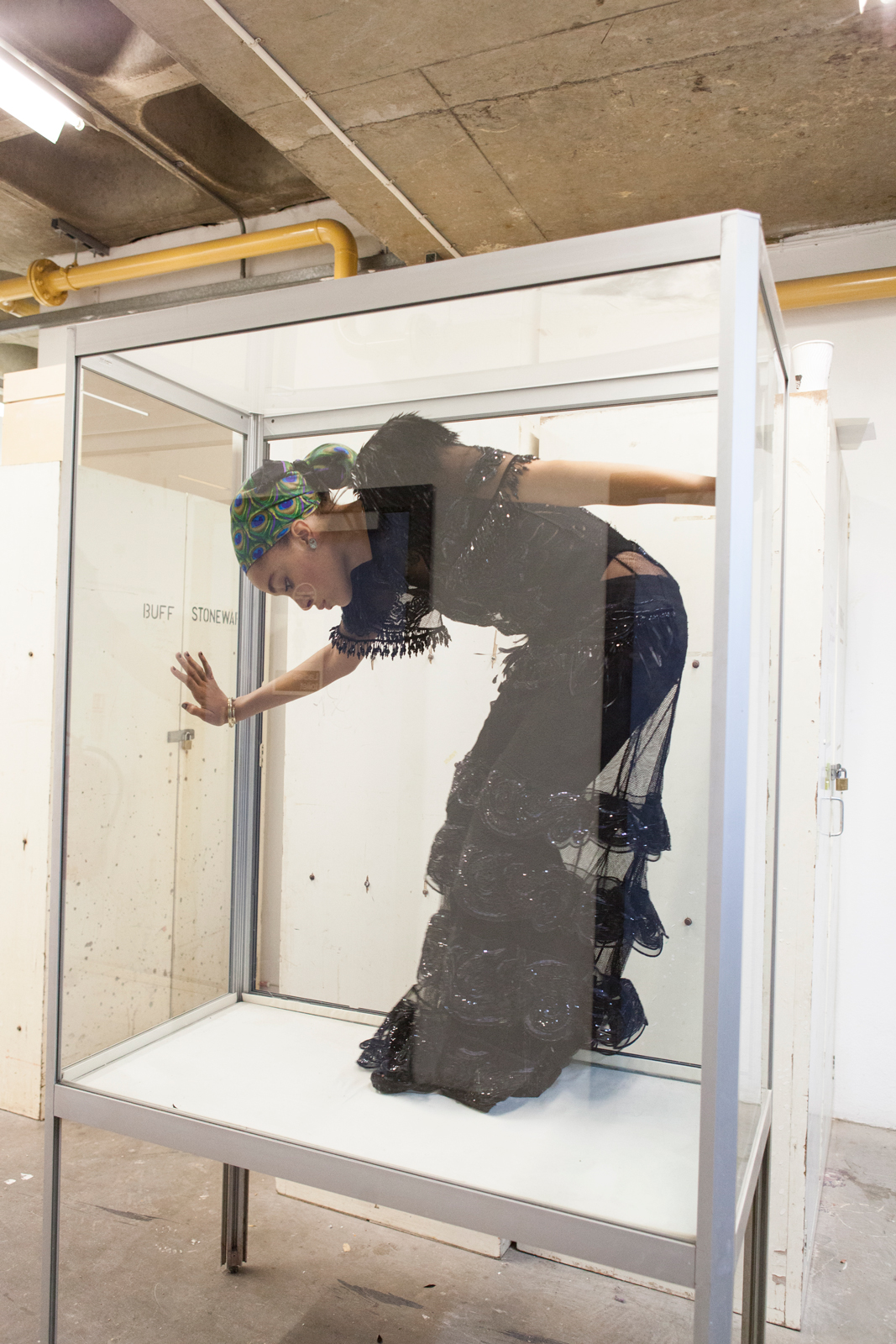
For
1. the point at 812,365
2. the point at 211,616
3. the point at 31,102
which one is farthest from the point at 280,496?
the point at 31,102

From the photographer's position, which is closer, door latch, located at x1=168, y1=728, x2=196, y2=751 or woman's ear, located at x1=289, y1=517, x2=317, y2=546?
woman's ear, located at x1=289, y1=517, x2=317, y2=546

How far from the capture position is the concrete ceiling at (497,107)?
1.62m

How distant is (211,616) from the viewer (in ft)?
4.27

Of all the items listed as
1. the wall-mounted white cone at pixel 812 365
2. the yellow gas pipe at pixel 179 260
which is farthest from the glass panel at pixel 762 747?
the yellow gas pipe at pixel 179 260

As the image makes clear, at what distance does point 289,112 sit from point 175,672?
1378 millimetres

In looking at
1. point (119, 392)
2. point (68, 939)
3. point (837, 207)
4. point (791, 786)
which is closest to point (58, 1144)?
point (68, 939)

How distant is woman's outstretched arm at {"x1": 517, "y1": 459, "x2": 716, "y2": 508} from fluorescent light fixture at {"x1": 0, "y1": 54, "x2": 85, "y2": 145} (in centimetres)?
173

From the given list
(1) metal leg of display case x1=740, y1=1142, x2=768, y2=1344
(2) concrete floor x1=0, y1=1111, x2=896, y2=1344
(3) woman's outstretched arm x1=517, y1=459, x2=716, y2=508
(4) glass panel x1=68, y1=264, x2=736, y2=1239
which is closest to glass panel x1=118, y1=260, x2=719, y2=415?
(4) glass panel x1=68, y1=264, x2=736, y2=1239

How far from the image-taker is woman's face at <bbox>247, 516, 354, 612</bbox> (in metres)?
1.19

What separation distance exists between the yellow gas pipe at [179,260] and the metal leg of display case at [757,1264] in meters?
2.21

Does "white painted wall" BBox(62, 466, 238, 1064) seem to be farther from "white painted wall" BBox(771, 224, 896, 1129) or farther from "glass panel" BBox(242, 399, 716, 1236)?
"white painted wall" BBox(771, 224, 896, 1129)

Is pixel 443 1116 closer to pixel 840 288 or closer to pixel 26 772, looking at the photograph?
pixel 26 772

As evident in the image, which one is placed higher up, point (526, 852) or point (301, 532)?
point (301, 532)

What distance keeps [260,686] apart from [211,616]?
0.13 m
